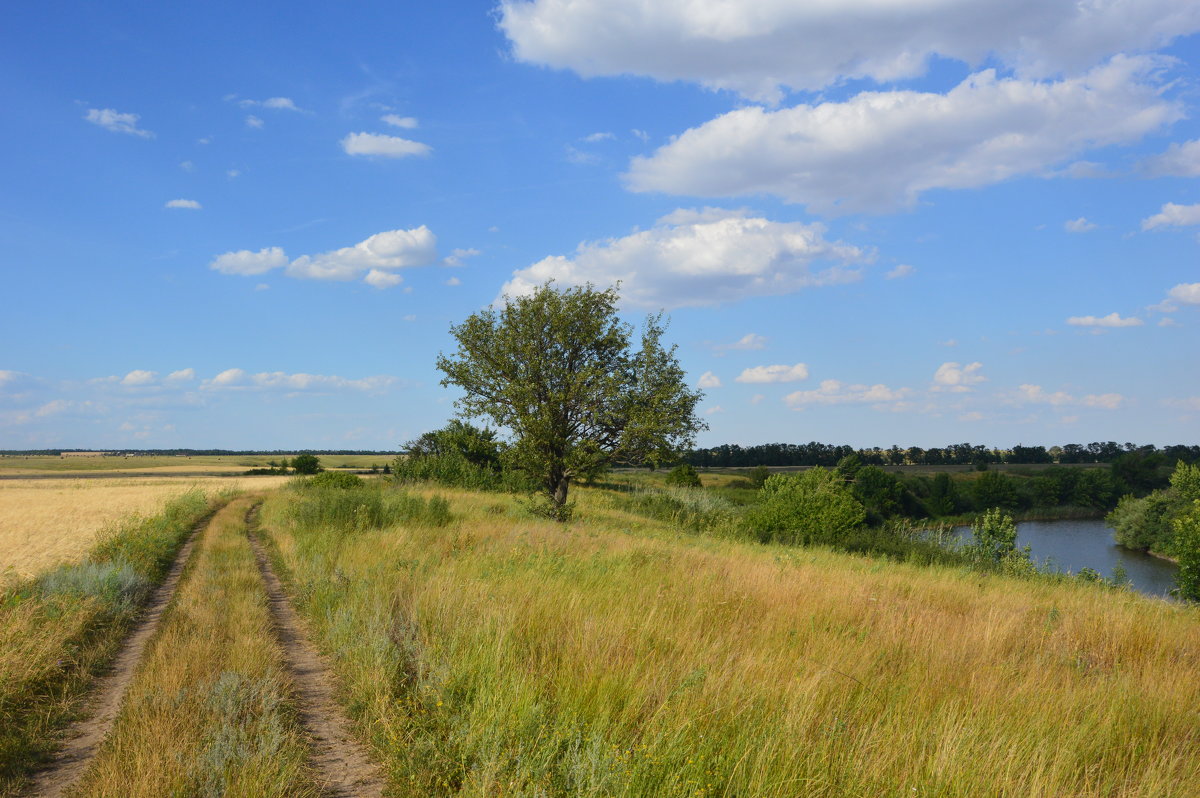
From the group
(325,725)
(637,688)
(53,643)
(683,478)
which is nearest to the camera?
(637,688)

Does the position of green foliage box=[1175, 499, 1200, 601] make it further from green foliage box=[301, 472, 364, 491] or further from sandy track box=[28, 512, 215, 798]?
green foliage box=[301, 472, 364, 491]

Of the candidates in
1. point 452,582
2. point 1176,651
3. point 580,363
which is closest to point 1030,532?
point 580,363

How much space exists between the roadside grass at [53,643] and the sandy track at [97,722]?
0.13 m

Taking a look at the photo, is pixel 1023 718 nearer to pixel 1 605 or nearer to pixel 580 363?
pixel 1 605

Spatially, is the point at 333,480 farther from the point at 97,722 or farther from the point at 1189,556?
the point at 1189,556

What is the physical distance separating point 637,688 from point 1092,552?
2820 inches

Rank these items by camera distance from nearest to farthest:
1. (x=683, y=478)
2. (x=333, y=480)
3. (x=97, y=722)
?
(x=97, y=722)
(x=333, y=480)
(x=683, y=478)

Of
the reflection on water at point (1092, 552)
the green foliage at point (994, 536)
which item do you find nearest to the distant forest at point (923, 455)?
the reflection on water at point (1092, 552)

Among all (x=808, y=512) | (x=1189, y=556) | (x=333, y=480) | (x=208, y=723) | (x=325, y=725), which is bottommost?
(x=1189, y=556)

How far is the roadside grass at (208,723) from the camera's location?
14.4ft

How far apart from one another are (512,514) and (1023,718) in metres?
21.2

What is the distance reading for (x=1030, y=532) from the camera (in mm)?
74312

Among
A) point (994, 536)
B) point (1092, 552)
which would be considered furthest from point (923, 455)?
point (994, 536)

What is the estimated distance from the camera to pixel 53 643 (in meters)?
7.43
